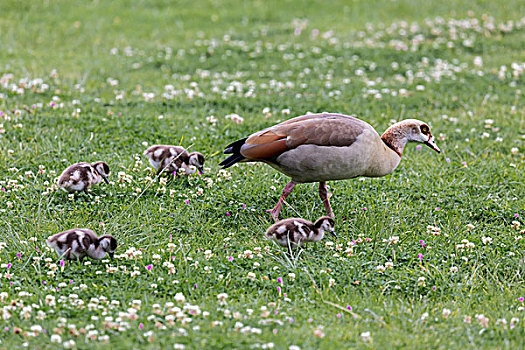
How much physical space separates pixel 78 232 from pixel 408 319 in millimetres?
3190

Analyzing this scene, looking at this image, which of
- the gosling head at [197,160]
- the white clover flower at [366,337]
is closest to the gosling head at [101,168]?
the gosling head at [197,160]

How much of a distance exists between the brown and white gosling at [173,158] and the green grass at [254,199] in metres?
0.22

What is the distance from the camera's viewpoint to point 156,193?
7922 mm

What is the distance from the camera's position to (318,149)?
23.4 ft

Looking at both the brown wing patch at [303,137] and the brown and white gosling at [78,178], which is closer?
the brown wing patch at [303,137]

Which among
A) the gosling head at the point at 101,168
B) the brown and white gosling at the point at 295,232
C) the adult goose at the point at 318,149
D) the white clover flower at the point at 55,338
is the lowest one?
the white clover flower at the point at 55,338

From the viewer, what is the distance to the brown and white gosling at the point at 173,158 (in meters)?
8.22

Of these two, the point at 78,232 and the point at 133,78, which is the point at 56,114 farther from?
the point at 78,232

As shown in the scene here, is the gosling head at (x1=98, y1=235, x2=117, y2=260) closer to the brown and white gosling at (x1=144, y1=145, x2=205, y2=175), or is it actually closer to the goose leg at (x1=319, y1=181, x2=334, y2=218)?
the brown and white gosling at (x1=144, y1=145, x2=205, y2=175)

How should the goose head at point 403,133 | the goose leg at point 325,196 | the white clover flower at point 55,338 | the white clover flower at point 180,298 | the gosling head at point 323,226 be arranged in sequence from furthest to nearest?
the goose head at point 403,133, the goose leg at point 325,196, the gosling head at point 323,226, the white clover flower at point 180,298, the white clover flower at point 55,338

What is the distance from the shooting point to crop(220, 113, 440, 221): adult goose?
7145 mm

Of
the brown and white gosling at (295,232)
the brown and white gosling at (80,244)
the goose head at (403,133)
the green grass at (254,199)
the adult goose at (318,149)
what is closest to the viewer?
the green grass at (254,199)

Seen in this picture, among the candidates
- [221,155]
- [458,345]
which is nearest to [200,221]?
[221,155]

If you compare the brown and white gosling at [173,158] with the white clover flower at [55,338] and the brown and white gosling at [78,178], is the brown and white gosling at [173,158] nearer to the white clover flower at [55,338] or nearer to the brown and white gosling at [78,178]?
the brown and white gosling at [78,178]
